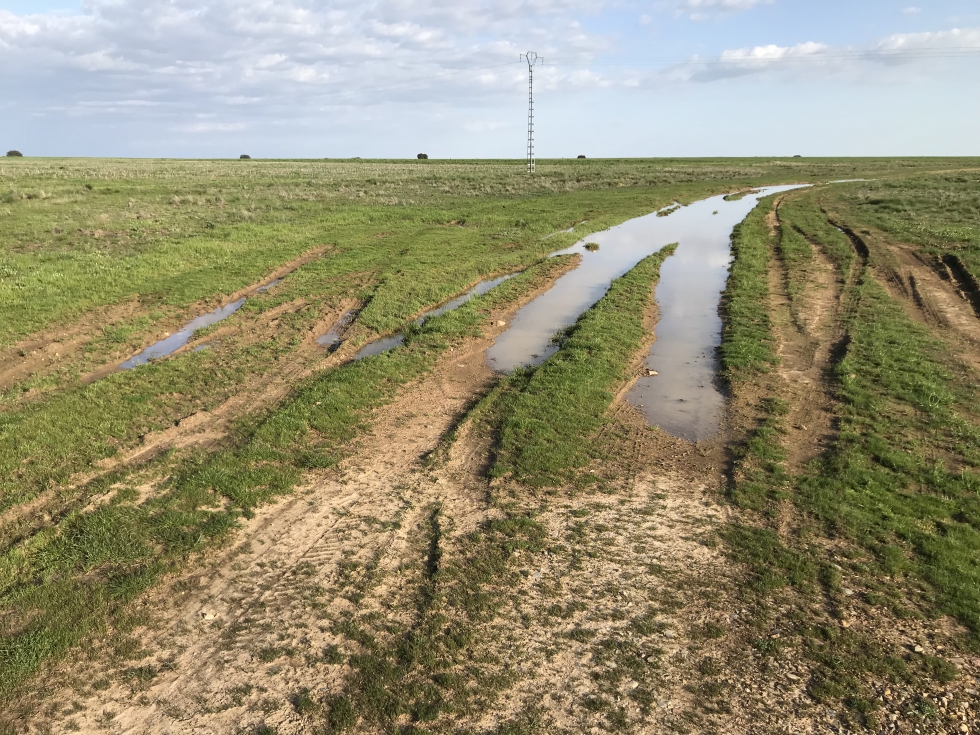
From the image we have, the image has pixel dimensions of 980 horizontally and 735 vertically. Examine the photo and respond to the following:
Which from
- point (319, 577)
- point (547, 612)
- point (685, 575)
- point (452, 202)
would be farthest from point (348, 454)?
point (452, 202)

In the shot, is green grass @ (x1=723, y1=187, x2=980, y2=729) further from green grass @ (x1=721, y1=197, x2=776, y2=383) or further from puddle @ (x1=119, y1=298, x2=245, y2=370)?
puddle @ (x1=119, y1=298, x2=245, y2=370)

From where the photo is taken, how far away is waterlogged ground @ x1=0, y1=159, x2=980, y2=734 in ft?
17.8

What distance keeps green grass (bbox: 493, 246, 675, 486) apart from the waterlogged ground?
73 mm

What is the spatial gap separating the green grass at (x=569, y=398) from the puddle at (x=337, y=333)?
16.8 ft

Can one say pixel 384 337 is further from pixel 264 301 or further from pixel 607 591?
pixel 607 591

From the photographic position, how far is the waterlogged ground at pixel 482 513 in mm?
5422

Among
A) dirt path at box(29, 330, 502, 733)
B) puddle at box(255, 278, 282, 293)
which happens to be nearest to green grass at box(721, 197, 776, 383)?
dirt path at box(29, 330, 502, 733)

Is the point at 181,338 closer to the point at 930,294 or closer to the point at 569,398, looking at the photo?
the point at 569,398

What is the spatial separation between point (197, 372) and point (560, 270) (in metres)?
15.3

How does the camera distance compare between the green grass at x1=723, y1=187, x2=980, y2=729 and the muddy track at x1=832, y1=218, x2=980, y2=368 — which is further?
the muddy track at x1=832, y1=218, x2=980, y2=368

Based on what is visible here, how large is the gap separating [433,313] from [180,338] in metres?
6.87

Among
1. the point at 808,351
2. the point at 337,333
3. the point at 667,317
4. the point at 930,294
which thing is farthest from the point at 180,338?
the point at 930,294

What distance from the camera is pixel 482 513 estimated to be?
8.12 metres

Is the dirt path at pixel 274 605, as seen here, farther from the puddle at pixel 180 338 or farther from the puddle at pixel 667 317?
the puddle at pixel 180 338
